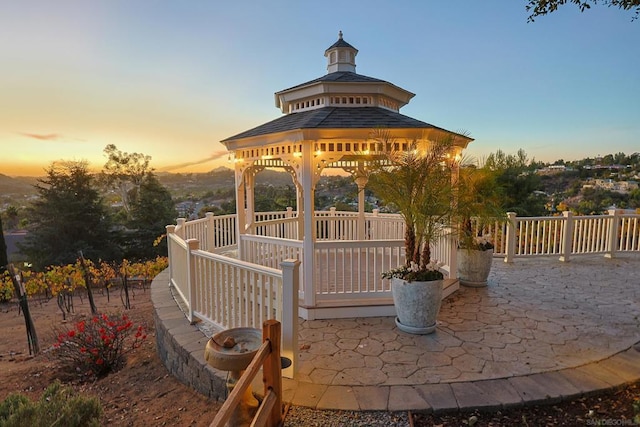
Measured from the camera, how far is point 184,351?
3418 millimetres

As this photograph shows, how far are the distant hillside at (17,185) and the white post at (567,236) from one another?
75.0 feet

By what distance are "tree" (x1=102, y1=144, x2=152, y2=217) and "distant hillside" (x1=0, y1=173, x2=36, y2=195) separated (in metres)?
4.00

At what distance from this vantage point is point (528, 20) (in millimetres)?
3016

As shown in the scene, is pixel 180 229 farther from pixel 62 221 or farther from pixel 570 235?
pixel 62 221

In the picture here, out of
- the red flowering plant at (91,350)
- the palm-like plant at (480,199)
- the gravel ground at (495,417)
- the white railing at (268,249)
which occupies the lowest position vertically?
the red flowering plant at (91,350)

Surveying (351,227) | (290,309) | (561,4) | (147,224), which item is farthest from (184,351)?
(147,224)

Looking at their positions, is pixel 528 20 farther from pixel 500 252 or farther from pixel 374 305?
pixel 500 252

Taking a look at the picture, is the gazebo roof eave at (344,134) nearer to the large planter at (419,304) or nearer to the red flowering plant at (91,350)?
the large planter at (419,304)

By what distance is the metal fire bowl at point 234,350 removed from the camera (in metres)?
2.29

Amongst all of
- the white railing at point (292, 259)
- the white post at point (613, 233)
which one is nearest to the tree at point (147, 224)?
the white railing at point (292, 259)

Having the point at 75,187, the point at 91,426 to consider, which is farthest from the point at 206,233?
the point at 75,187

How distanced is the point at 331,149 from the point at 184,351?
3.20 meters

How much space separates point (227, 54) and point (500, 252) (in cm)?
936

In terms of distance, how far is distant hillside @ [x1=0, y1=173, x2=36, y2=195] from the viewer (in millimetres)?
15921
